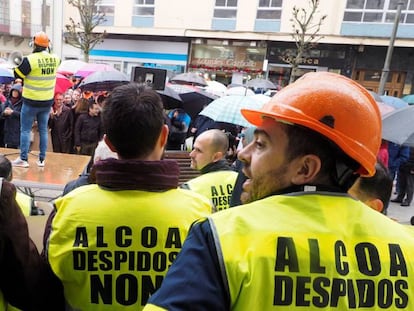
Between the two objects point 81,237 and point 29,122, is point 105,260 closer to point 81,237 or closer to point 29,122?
point 81,237

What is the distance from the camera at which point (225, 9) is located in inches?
864

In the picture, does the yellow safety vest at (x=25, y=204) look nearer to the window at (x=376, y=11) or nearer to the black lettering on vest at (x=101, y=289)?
the black lettering on vest at (x=101, y=289)

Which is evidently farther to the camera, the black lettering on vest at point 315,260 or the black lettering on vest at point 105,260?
the black lettering on vest at point 105,260

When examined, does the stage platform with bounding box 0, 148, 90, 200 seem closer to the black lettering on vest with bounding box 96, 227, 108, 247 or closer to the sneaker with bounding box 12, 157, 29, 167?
the sneaker with bounding box 12, 157, 29, 167

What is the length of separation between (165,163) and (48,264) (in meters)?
0.60

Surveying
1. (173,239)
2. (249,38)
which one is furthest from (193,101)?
(249,38)

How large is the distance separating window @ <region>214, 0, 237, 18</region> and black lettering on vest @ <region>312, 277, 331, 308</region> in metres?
22.4

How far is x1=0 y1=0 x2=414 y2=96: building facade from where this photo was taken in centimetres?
1925

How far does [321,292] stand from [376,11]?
21.3m

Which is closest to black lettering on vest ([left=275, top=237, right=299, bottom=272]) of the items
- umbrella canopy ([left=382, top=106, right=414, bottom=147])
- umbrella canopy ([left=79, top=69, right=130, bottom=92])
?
umbrella canopy ([left=382, top=106, right=414, bottom=147])

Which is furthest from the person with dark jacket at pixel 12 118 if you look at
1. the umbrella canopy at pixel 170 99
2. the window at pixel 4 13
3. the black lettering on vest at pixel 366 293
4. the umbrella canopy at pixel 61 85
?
the window at pixel 4 13

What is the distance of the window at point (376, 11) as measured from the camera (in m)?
18.6

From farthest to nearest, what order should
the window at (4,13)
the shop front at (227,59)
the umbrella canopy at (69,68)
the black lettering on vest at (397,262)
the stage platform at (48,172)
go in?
Answer: 1. the window at (4,13)
2. the shop front at (227,59)
3. the umbrella canopy at (69,68)
4. the stage platform at (48,172)
5. the black lettering on vest at (397,262)

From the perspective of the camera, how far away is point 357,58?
20.1 metres
